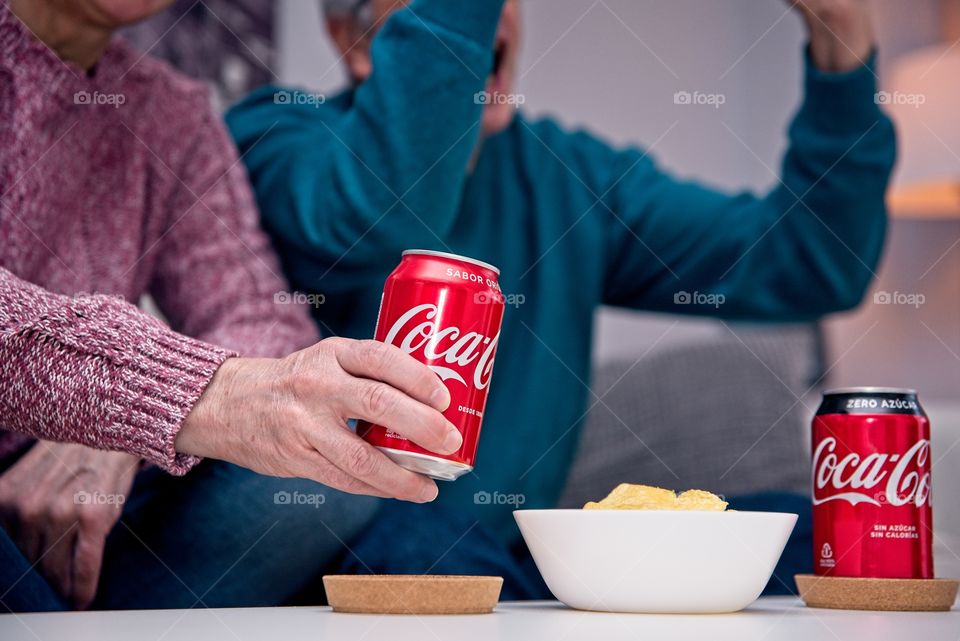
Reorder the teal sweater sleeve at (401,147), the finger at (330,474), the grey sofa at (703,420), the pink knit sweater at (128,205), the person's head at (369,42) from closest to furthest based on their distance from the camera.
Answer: the finger at (330,474) < the pink knit sweater at (128,205) < the teal sweater sleeve at (401,147) < the person's head at (369,42) < the grey sofa at (703,420)

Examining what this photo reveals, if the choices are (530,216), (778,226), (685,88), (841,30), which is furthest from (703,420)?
(685,88)

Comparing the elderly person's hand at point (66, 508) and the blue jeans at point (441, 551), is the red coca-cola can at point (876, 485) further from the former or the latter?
the elderly person's hand at point (66, 508)

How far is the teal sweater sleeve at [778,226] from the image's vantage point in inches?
57.7

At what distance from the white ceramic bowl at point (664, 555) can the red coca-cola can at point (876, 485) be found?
71 mm

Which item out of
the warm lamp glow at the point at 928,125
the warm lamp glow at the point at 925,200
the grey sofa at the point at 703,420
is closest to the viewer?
the grey sofa at the point at 703,420

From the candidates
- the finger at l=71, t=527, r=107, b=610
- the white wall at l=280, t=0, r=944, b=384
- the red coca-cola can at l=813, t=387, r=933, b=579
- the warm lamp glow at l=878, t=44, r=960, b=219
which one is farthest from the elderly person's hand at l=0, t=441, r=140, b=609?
the warm lamp glow at l=878, t=44, r=960, b=219

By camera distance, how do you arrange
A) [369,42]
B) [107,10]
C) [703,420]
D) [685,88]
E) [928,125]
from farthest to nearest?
[685,88], [928,125], [703,420], [369,42], [107,10]

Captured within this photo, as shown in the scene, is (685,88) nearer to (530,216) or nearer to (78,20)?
(530,216)

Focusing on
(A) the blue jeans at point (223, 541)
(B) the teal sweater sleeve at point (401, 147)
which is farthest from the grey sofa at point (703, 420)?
(A) the blue jeans at point (223, 541)

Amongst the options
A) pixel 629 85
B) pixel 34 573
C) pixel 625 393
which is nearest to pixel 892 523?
pixel 34 573

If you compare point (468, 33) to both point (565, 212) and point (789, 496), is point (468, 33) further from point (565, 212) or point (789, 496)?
point (789, 496)

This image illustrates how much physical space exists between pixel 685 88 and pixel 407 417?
183 centimetres

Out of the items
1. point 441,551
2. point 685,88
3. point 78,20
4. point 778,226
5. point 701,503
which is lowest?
point 441,551

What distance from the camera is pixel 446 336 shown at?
671 millimetres
